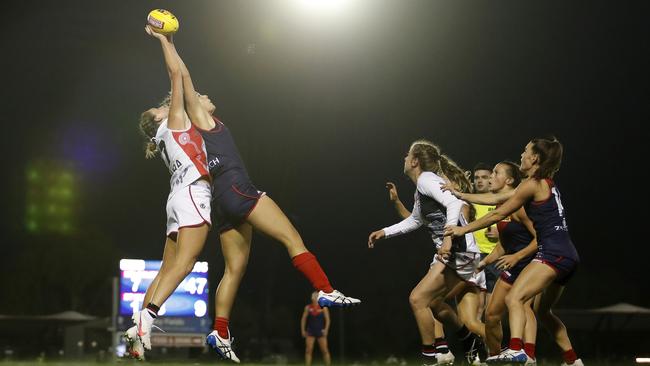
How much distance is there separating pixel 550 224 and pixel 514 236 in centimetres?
105

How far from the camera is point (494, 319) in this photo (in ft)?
29.9

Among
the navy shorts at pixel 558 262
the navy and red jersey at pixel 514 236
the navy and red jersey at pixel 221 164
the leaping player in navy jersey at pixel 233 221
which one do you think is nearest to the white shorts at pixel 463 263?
the navy and red jersey at pixel 514 236

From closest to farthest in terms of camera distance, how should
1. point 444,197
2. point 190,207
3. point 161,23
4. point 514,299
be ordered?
point 514,299
point 190,207
point 161,23
point 444,197

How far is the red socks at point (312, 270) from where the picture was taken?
29.0ft

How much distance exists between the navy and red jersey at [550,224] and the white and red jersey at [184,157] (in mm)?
2953

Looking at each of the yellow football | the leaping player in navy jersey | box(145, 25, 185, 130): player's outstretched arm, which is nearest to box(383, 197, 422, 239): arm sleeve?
the leaping player in navy jersey

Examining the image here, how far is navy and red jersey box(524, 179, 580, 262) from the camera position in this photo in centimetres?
857

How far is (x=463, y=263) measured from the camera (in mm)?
9789

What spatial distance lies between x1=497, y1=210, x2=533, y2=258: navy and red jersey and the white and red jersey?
A: 3106 millimetres

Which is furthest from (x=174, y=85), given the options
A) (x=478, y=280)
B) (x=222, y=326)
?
(x=478, y=280)

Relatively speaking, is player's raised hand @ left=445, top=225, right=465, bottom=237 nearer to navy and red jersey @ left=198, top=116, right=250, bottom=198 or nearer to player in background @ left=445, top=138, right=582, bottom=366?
player in background @ left=445, top=138, right=582, bottom=366

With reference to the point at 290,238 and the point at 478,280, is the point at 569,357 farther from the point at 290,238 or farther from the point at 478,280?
the point at 290,238

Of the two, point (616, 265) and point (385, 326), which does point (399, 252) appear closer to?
point (385, 326)

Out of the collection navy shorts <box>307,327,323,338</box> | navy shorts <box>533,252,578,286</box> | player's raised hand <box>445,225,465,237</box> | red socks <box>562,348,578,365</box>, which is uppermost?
navy shorts <box>307,327,323,338</box>
